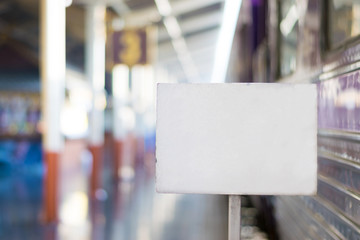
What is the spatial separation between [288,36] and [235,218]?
1.91 metres

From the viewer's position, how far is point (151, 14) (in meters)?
9.57

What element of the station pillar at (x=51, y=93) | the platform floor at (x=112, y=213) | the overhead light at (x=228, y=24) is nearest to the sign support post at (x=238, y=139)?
the platform floor at (x=112, y=213)

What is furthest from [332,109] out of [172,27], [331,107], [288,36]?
[172,27]

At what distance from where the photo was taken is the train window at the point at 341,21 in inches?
63.1

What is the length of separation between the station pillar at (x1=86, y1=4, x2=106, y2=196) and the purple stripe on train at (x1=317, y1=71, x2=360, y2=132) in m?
5.34

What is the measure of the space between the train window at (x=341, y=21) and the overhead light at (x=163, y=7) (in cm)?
702

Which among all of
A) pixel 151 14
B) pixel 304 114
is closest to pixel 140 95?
pixel 151 14

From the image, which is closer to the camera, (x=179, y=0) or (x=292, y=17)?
(x=292, y=17)

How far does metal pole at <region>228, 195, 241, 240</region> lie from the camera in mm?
1459

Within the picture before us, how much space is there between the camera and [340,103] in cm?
171

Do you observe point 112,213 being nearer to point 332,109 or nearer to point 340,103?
point 332,109

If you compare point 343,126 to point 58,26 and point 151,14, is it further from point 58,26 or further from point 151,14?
point 151,14

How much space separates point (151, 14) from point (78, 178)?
134 inches

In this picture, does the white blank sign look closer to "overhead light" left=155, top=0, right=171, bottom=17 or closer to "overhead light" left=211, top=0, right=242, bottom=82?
"overhead light" left=211, top=0, right=242, bottom=82
